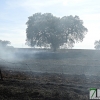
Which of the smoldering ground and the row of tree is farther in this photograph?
the row of tree

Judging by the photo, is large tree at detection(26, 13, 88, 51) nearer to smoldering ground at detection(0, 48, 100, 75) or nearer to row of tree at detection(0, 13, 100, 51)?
row of tree at detection(0, 13, 100, 51)

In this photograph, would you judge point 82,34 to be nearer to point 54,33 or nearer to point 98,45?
point 54,33

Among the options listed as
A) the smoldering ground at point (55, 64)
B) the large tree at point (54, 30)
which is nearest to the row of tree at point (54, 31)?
the large tree at point (54, 30)

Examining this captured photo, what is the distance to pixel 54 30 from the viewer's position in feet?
175

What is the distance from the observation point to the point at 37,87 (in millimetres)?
12836

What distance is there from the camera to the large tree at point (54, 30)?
53.6 meters

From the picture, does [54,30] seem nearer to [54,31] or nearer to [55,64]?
[54,31]

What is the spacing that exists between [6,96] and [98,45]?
94.3 m

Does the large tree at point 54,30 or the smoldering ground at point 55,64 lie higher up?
the large tree at point 54,30

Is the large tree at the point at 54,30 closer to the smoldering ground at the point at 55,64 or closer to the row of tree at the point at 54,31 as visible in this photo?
the row of tree at the point at 54,31

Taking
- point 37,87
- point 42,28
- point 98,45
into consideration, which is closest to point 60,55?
point 42,28

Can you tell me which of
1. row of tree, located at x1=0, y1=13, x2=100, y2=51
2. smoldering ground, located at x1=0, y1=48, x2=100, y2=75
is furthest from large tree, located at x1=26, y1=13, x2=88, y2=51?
smoldering ground, located at x1=0, y1=48, x2=100, y2=75

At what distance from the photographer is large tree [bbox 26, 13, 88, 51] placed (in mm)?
53594

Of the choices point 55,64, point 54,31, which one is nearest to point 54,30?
point 54,31
